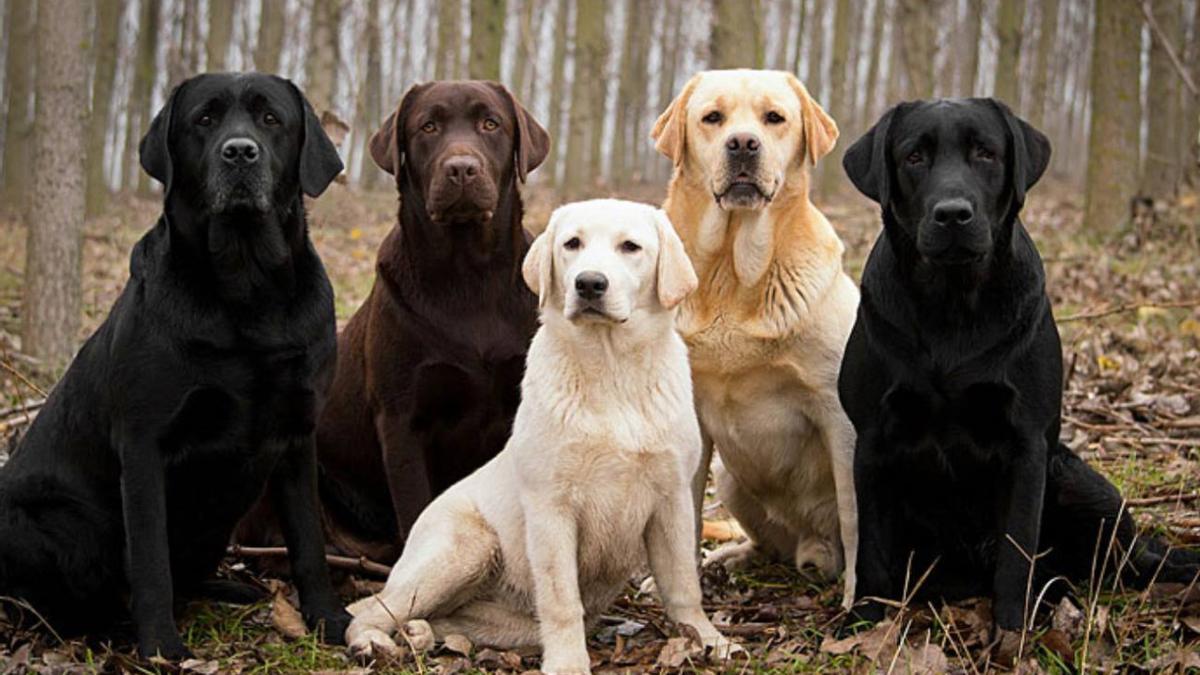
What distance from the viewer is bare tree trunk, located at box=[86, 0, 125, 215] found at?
18.1 meters

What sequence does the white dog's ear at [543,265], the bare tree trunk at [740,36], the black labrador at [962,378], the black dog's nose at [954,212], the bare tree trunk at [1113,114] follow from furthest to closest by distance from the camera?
the bare tree trunk at [740,36], the bare tree trunk at [1113,114], the white dog's ear at [543,265], the black labrador at [962,378], the black dog's nose at [954,212]

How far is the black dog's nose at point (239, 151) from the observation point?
3.59 metres

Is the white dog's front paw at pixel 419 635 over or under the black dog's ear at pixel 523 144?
under

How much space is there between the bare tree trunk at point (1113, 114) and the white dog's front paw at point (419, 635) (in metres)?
9.55

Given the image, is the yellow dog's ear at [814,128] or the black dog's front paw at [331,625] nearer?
the black dog's front paw at [331,625]

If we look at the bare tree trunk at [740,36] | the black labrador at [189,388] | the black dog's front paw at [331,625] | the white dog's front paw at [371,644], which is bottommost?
the black dog's front paw at [331,625]

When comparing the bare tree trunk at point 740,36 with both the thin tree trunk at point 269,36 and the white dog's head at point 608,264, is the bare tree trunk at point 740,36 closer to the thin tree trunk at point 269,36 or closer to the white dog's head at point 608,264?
the thin tree trunk at point 269,36

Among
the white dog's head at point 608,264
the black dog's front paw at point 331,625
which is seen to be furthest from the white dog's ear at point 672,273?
the black dog's front paw at point 331,625

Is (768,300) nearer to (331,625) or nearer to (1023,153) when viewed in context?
(1023,153)

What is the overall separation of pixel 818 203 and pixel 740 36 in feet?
29.9

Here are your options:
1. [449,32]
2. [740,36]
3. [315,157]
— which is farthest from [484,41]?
[315,157]

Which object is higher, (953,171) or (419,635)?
(953,171)

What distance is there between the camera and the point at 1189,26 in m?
22.1

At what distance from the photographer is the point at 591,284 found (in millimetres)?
3457
